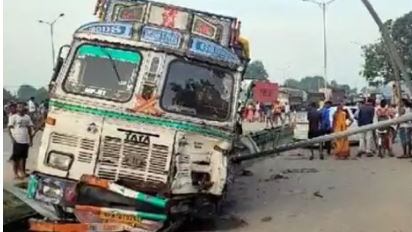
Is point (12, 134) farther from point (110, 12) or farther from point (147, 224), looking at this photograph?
point (147, 224)

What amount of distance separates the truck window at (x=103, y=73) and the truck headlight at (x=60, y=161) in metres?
0.77

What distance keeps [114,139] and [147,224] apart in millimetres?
1014

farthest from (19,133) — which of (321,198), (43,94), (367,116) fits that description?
(43,94)

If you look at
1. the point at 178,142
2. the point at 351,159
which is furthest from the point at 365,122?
the point at 178,142

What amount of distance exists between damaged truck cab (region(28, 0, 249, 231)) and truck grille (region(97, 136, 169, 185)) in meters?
0.01

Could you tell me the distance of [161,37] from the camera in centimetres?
890

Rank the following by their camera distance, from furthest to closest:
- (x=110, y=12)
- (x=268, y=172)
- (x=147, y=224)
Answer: (x=268, y=172), (x=110, y=12), (x=147, y=224)

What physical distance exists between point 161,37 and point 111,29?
604 mm

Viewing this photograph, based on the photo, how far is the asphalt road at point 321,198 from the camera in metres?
9.47

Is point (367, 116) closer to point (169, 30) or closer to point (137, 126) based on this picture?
point (169, 30)

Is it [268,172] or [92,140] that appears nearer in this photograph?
[92,140]

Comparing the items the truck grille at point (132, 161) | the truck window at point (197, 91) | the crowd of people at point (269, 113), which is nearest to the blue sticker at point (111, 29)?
the truck window at point (197, 91)

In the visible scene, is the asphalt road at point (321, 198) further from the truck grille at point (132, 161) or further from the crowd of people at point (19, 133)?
the truck grille at point (132, 161)

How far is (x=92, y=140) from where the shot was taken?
8328 millimetres
